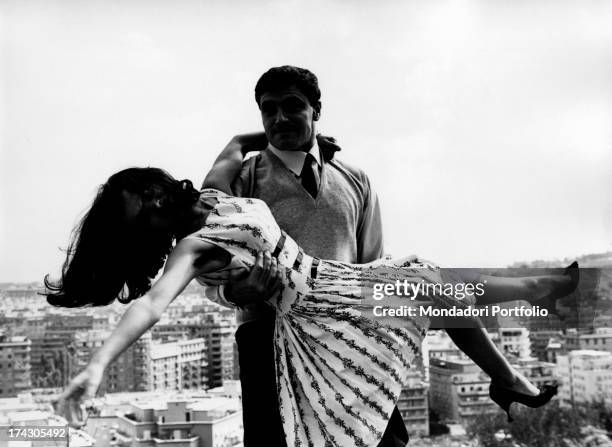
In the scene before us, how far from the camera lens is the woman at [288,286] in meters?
1.13

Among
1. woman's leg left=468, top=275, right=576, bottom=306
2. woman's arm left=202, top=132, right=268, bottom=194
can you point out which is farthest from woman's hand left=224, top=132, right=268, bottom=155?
woman's leg left=468, top=275, right=576, bottom=306

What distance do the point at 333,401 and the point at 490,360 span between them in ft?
0.95

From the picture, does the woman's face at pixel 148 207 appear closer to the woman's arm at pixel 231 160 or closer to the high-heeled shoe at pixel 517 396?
the woman's arm at pixel 231 160

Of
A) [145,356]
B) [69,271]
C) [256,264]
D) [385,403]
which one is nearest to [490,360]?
[385,403]

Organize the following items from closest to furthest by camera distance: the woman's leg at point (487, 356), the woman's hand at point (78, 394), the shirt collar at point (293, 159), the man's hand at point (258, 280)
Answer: the woman's hand at point (78, 394) → the man's hand at point (258, 280) → the woman's leg at point (487, 356) → the shirt collar at point (293, 159)

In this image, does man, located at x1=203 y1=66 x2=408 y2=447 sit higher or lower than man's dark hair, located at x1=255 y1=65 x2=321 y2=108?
lower

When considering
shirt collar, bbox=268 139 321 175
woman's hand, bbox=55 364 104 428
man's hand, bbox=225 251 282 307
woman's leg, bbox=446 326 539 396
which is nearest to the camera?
woman's hand, bbox=55 364 104 428

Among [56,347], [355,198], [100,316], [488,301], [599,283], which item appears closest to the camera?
[488,301]

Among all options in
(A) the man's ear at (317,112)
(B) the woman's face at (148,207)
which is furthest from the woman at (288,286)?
(A) the man's ear at (317,112)

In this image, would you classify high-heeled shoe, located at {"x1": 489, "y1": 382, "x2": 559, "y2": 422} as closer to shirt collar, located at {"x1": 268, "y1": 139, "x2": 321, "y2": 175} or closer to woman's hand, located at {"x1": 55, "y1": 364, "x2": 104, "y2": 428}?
shirt collar, located at {"x1": 268, "y1": 139, "x2": 321, "y2": 175}

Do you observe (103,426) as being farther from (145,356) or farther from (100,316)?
(100,316)

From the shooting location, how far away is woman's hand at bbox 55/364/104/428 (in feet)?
2.68

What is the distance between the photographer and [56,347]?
21.7 meters

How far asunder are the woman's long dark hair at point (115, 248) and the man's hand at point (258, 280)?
127 mm
